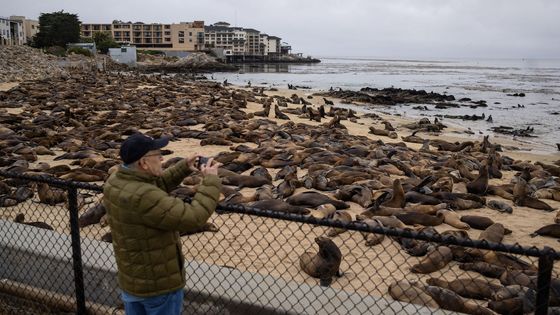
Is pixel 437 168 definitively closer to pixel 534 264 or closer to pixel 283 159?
pixel 283 159

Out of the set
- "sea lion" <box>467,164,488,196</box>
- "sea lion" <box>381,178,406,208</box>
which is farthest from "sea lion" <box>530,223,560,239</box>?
"sea lion" <box>467,164,488,196</box>

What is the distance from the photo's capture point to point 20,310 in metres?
5.00

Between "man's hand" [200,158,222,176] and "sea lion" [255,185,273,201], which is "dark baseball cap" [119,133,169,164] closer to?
"man's hand" [200,158,222,176]

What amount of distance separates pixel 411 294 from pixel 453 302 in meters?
0.43

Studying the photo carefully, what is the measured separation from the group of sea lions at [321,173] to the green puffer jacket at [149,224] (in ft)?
10.5

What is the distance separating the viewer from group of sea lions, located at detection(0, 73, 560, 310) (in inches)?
318

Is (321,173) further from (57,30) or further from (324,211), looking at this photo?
(57,30)

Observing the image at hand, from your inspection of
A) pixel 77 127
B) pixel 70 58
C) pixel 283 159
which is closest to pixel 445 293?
pixel 283 159

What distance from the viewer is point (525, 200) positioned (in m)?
10.0

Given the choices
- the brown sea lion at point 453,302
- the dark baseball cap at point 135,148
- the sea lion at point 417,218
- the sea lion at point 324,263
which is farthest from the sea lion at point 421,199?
the dark baseball cap at point 135,148

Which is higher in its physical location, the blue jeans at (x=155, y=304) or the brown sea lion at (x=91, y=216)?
the blue jeans at (x=155, y=304)

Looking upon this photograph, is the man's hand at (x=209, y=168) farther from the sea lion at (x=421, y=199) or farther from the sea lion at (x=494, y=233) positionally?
the sea lion at (x=421, y=199)

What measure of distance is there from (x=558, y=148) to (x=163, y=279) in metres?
21.1

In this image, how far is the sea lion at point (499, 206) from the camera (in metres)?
9.57
